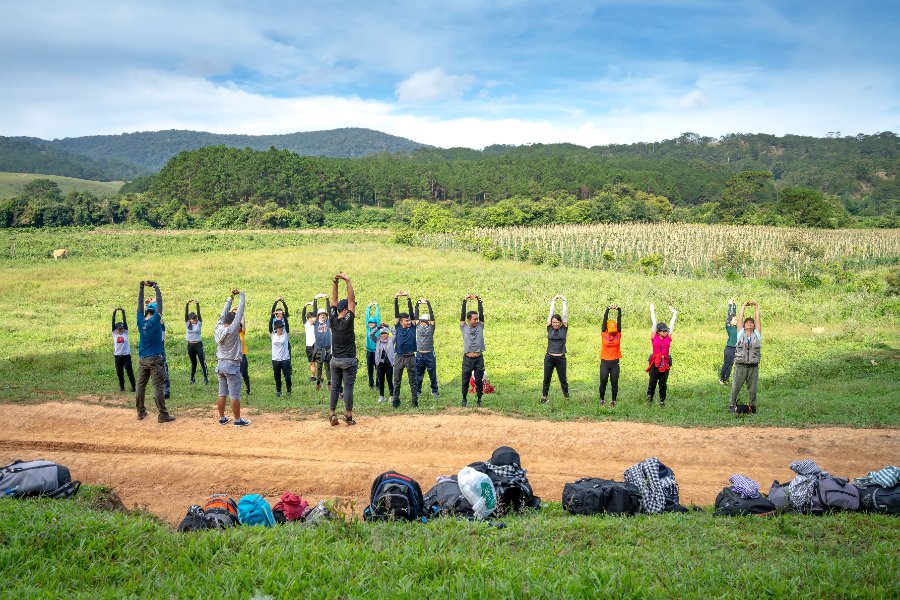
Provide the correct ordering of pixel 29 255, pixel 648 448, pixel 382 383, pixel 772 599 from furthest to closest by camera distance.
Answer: pixel 29 255 → pixel 382 383 → pixel 648 448 → pixel 772 599

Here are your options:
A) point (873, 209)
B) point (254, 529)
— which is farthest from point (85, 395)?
point (873, 209)

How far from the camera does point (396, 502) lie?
6699mm

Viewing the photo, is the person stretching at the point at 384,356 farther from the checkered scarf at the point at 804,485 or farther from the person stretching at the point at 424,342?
the checkered scarf at the point at 804,485

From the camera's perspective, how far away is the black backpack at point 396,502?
262 inches

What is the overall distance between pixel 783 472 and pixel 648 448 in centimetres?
191

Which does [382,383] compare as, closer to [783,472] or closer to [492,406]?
[492,406]

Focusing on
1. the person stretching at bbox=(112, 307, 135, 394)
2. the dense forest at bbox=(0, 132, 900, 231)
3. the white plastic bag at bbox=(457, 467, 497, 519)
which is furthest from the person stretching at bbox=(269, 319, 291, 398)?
the dense forest at bbox=(0, 132, 900, 231)

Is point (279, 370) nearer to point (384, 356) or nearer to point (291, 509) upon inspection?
point (384, 356)

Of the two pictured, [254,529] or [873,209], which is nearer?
[254,529]

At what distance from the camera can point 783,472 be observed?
9297 mm

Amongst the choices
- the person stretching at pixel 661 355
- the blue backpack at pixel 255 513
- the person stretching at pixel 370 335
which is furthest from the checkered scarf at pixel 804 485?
the person stretching at pixel 370 335

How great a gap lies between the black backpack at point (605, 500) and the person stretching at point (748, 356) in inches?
237

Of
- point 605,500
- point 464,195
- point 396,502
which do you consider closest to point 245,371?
point 396,502

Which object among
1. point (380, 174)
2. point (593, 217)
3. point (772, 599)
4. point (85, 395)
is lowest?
point (85, 395)
